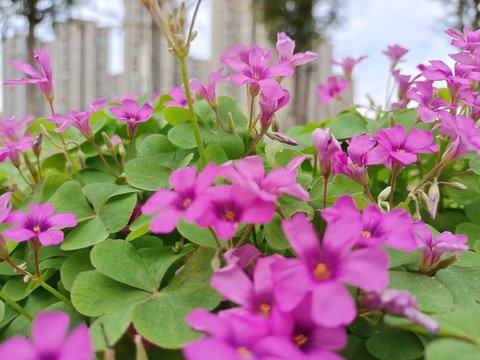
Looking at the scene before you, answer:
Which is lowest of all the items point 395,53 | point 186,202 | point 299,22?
point 186,202

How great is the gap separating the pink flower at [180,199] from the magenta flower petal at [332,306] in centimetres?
13

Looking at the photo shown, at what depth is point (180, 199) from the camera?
0.44m

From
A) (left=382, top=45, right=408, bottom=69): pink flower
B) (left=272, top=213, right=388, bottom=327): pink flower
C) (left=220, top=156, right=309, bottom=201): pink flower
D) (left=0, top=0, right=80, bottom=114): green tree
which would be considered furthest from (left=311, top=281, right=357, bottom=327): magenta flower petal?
(left=0, top=0, right=80, bottom=114): green tree

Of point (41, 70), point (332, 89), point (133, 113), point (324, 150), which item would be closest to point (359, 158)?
point (324, 150)

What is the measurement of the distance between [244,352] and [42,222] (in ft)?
1.31

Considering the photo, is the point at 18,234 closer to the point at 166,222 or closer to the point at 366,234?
the point at 166,222

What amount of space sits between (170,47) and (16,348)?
14.8 inches

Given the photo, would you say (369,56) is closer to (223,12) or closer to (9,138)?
(9,138)

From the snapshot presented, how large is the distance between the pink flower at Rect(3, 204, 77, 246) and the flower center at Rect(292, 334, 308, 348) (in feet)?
1.13

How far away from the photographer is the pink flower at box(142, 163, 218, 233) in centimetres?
40

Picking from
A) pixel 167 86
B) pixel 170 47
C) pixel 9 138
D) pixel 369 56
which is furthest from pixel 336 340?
pixel 167 86

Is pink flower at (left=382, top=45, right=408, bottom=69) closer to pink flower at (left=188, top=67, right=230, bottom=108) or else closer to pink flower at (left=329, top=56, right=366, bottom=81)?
pink flower at (left=329, top=56, right=366, bottom=81)

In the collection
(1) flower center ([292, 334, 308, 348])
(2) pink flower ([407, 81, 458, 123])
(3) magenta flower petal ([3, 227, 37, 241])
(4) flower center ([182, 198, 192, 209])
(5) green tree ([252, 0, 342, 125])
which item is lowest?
(1) flower center ([292, 334, 308, 348])

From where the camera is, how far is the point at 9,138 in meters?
0.91
